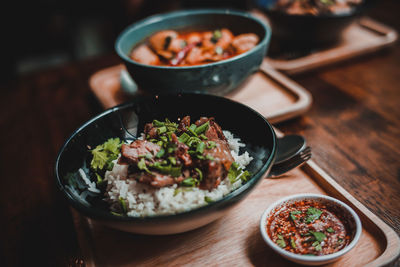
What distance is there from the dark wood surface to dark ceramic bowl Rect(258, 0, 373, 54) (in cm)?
22

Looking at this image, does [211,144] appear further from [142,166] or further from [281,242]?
[281,242]

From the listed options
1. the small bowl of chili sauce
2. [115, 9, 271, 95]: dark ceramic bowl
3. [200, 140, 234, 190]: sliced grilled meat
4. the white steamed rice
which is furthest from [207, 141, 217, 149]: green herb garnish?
[115, 9, 271, 95]: dark ceramic bowl

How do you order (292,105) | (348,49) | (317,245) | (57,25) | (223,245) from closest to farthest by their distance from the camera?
(317,245) → (223,245) → (292,105) → (348,49) → (57,25)

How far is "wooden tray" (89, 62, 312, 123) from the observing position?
167 centimetres

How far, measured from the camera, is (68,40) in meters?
4.16

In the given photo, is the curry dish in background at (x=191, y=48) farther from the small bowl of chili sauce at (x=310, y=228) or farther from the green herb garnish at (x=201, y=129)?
the small bowl of chili sauce at (x=310, y=228)

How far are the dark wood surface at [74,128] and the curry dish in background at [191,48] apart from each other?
45 cm

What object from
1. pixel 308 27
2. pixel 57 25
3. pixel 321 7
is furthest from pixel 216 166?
pixel 57 25

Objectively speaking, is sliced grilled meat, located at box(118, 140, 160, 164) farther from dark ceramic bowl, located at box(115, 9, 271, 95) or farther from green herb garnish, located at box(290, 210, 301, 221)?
green herb garnish, located at box(290, 210, 301, 221)

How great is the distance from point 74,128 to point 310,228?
4.50 ft

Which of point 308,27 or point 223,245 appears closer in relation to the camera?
point 223,245

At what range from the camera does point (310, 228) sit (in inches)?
39.6

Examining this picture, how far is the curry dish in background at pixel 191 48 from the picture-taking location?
1.68 m

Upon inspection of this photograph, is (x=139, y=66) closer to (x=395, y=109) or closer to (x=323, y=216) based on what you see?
(x=323, y=216)
